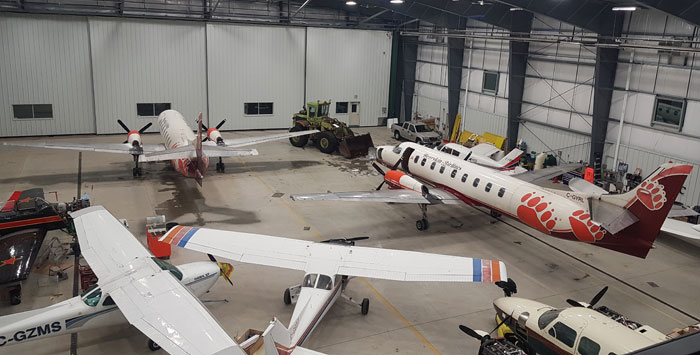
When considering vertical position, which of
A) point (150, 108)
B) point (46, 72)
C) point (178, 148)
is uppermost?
point (46, 72)

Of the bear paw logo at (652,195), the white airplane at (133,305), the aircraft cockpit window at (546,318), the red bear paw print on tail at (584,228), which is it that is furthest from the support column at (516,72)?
the white airplane at (133,305)

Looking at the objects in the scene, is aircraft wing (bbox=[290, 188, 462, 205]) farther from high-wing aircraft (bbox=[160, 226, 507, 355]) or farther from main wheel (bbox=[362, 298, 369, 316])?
main wheel (bbox=[362, 298, 369, 316])

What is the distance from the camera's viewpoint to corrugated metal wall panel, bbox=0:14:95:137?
3088 cm

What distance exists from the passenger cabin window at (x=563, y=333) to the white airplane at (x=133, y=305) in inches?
211

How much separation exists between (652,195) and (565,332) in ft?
17.6

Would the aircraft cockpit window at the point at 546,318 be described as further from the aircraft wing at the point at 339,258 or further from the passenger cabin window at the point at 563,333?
the aircraft wing at the point at 339,258

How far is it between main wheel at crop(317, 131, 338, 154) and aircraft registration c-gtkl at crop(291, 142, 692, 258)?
7.85m

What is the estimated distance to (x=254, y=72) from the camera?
3741 cm

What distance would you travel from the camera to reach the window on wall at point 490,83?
33.5 metres

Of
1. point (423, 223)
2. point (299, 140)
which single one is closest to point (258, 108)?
point (299, 140)

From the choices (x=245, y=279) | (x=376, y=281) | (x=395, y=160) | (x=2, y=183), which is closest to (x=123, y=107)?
(x=2, y=183)

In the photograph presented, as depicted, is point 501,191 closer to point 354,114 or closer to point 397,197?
point 397,197

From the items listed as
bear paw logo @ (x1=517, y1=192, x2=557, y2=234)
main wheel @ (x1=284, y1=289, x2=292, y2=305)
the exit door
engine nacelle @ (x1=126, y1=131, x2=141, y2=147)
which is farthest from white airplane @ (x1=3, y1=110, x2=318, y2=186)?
bear paw logo @ (x1=517, y1=192, x2=557, y2=234)

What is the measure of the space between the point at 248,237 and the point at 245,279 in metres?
2.19
